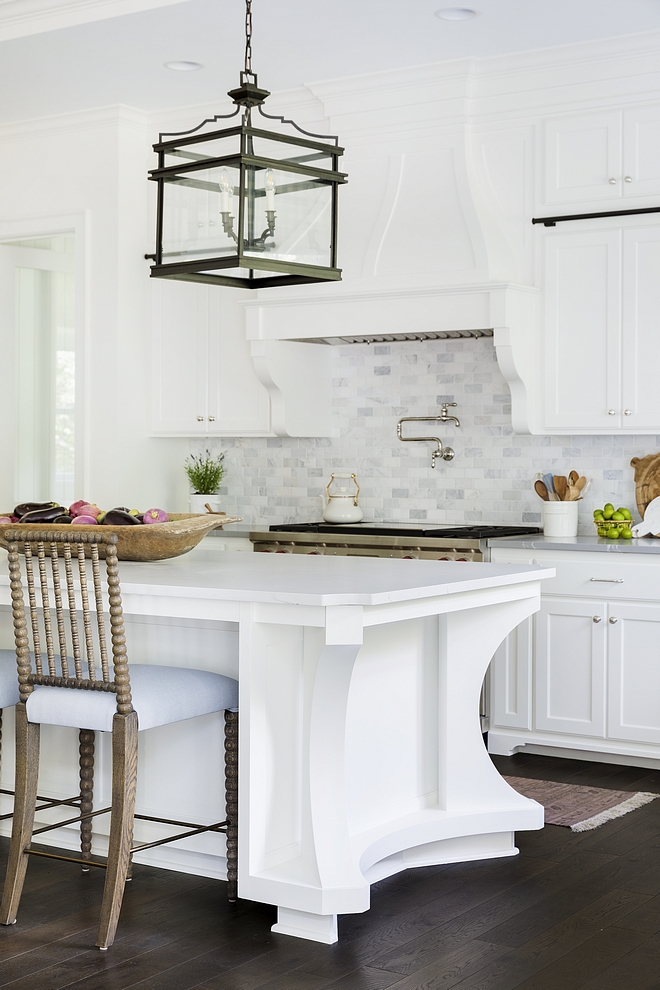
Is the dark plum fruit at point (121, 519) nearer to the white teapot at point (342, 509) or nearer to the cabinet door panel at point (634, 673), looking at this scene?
the cabinet door panel at point (634, 673)

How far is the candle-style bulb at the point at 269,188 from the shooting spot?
306 centimetres

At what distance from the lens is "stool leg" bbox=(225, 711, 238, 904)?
10.0 feet

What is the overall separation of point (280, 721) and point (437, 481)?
2753 mm

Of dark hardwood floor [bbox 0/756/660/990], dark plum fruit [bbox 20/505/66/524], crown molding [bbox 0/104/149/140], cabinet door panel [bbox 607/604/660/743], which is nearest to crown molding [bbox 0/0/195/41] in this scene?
crown molding [bbox 0/104/149/140]

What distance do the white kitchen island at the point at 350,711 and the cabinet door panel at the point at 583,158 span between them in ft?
6.78

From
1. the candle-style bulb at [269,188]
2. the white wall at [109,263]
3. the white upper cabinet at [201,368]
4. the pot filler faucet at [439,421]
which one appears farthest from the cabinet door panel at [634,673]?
the white wall at [109,263]

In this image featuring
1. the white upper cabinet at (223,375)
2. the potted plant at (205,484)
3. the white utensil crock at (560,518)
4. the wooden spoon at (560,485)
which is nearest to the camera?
the white utensil crock at (560,518)

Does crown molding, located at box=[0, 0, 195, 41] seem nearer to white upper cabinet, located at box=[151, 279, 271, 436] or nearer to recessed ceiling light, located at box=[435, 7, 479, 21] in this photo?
recessed ceiling light, located at box=[435, 7, 479, 21]

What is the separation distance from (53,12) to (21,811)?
322 centimetres

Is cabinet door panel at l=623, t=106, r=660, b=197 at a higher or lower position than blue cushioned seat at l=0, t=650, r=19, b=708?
higher

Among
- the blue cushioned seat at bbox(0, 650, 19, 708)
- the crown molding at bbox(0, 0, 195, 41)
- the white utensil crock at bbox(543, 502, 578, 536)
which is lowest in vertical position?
the blue cushioned seat at bbox(0, 650, 19, 708)

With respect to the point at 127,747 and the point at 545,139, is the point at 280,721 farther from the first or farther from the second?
the point at 545,139

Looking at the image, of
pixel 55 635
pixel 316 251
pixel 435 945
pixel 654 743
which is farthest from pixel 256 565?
pixel 654 743

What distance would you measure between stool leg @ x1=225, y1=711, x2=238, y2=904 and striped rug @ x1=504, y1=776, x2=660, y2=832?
1.21 metres
